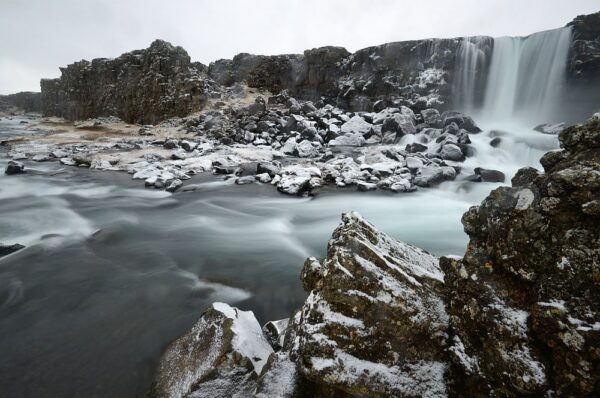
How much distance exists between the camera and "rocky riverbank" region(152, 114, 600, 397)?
1818 mm

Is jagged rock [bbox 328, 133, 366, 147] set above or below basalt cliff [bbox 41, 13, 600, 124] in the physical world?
below

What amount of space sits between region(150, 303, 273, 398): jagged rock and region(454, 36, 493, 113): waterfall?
29.1m

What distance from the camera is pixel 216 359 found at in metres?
2.78

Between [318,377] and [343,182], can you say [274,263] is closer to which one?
[318,377]

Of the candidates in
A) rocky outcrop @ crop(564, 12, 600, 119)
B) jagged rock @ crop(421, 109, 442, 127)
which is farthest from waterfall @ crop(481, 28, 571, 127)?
jagged rock @ crop(421, 109, 442, 127)

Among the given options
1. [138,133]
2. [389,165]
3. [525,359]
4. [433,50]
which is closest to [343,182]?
[389,165]

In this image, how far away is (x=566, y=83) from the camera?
21.9 meters

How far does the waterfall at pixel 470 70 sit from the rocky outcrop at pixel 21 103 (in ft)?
330

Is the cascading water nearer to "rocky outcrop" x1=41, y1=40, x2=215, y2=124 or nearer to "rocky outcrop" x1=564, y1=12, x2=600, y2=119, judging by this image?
"rocky outcrop" x1=564, y1=12, x2=600, y2=119

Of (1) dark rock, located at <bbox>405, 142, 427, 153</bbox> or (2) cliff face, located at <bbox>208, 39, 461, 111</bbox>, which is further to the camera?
(2) cliff face, located at <bbox>208, 39, 461, 111</bbox>

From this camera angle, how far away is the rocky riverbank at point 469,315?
1.82m

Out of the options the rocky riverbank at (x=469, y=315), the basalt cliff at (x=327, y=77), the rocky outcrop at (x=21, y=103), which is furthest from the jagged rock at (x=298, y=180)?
the rocky outcrop at (x=21, y=103)

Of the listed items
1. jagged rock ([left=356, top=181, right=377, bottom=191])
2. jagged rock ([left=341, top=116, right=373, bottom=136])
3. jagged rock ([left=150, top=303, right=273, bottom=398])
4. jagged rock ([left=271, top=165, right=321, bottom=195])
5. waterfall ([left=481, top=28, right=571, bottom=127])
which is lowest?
jagged rock ([left=356, top=181, right=377, bottom=191])


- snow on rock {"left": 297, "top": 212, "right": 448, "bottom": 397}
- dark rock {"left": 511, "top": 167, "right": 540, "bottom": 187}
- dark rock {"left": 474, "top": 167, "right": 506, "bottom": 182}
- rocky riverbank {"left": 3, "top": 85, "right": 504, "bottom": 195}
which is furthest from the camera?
rocky riverbank {"left": 3, "top": 85, "right": 504, "bottom": 195}
